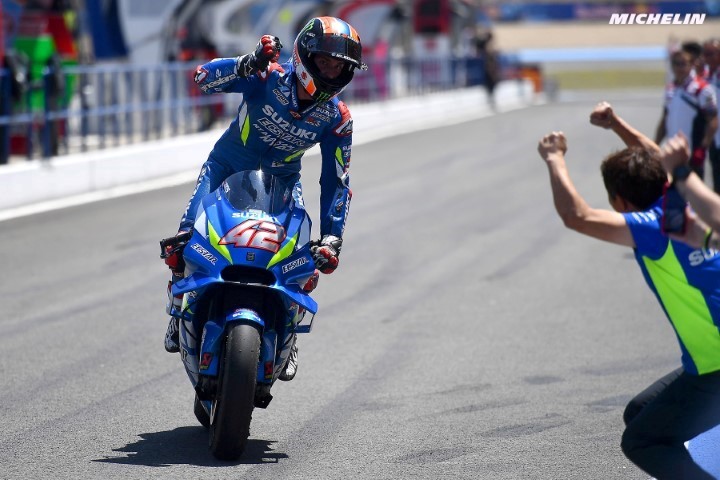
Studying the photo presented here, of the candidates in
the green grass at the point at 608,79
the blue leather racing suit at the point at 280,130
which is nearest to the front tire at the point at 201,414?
the blue leather racing suit at the point at 280,130

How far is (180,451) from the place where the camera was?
5.82 metres

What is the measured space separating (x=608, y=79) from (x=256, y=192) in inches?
2296

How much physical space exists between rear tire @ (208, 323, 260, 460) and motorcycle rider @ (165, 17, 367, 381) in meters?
0.57

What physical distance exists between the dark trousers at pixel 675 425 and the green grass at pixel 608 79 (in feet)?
176

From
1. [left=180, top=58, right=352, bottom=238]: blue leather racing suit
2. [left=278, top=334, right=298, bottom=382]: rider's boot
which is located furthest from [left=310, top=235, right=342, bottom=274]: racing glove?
[left=278, top=334, right=298, bottom=382]: rider's boot

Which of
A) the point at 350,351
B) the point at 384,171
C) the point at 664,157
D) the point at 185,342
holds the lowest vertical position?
the point at 384,171

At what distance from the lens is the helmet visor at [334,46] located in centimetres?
584

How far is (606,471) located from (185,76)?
15670 millimetres

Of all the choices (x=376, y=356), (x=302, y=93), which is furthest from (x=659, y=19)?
(x=376, y=356)

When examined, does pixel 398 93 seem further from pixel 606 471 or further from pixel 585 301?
pixel 606 471

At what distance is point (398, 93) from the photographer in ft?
110

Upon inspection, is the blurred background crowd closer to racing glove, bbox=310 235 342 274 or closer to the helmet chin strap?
the helmet chin strap

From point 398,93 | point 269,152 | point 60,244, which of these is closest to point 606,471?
point 269,152

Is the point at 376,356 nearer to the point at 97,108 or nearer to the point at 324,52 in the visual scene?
the point at 324,52
